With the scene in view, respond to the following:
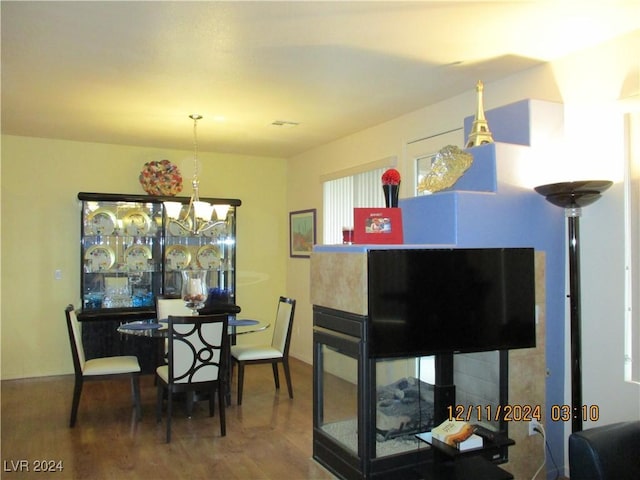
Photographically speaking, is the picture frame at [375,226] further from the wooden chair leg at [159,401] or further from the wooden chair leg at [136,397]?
the wooden chair leg at [136,397]

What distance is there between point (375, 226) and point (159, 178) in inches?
150

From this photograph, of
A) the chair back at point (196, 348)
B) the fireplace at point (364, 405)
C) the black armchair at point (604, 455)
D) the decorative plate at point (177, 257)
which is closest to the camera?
the black armchair at point (604, 455)

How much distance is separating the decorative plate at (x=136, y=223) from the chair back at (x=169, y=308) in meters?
1.06

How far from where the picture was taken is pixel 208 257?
253 inches

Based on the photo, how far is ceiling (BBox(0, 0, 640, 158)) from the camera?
273 cm

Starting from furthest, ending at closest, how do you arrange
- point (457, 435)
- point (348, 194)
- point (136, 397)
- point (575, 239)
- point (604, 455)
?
point (348, 194)
point (136, 397)
point (575, 239)
point (457, 435)
point (604, 455)

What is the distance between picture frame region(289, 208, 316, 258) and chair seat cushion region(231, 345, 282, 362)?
5.22ft

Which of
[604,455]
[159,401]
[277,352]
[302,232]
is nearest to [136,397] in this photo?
[159,401]

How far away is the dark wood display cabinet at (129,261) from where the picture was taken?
572cm

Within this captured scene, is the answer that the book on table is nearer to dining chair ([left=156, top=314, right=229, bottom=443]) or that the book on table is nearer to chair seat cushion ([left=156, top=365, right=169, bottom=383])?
dining chair ([left=156, top=314, right=229, bottom=443])

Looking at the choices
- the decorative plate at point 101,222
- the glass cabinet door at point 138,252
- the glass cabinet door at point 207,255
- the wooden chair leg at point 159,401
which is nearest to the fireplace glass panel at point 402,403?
the wooden chair leg at point 159,401

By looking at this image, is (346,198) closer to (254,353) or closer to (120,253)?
(254,353)

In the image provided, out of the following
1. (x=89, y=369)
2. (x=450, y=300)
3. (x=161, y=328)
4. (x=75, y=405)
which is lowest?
(x=75, y=405)

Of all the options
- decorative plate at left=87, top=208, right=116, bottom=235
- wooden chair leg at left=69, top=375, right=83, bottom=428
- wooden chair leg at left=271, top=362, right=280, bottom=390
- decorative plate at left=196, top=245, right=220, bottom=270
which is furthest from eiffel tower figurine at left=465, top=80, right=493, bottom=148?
decorative plate at left=87, top=208, right=116, bottom=235
